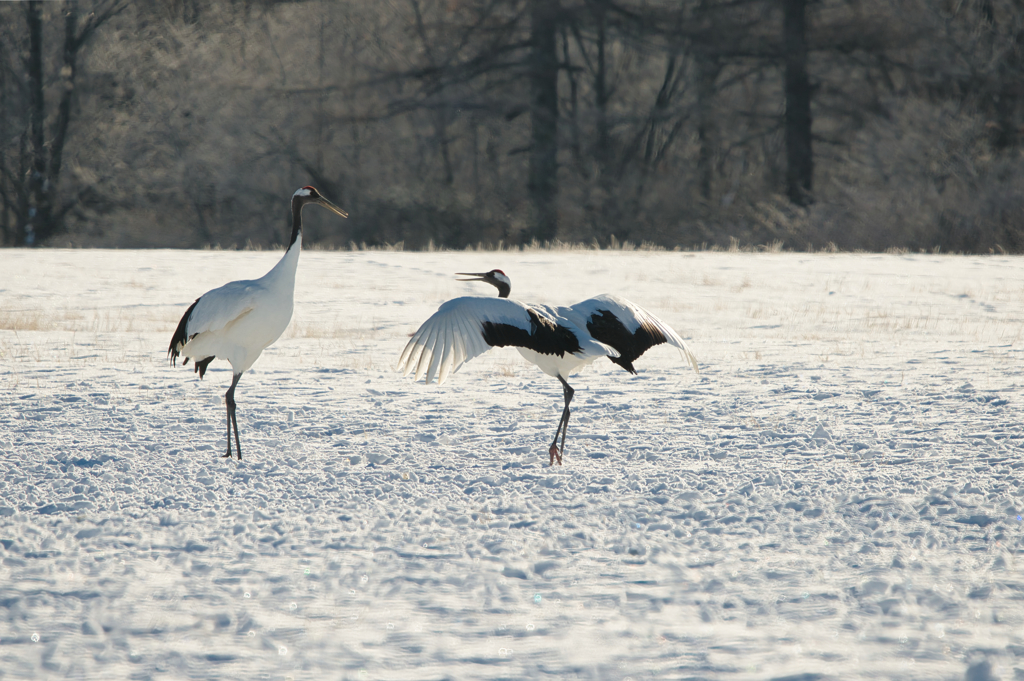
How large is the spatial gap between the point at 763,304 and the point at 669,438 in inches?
289

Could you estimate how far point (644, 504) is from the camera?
490 cm

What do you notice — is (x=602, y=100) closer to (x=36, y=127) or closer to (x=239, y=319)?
(x=36, y=127)

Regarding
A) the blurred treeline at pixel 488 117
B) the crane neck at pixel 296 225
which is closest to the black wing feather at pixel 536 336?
the crane neck at pixel 296 225

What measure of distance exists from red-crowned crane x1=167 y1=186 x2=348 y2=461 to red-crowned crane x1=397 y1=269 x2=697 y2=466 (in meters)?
1.00

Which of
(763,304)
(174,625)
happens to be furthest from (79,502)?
(763,304)

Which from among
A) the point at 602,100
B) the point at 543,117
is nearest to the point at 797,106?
the point at 602,100

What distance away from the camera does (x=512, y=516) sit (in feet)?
15.5

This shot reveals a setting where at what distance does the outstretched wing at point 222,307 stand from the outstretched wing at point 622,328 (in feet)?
6.30

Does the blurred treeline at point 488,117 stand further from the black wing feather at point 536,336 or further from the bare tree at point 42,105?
the black wing feather at point 536,336

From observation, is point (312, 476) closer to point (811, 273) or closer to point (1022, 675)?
point (1022, 675)

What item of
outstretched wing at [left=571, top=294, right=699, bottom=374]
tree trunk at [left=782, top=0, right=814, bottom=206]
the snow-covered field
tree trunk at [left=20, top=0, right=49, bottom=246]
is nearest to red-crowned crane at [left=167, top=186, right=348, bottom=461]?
the snow-covered field

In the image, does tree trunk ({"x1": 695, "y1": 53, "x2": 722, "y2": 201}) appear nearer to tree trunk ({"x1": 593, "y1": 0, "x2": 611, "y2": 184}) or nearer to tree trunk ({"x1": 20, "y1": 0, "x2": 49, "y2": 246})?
tree trunk ({"x1": 593, "y1": 0, "x2": 611, "y2": 184})

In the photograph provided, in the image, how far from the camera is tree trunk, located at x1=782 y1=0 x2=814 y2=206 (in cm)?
2569

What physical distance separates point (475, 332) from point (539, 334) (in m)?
0.36
